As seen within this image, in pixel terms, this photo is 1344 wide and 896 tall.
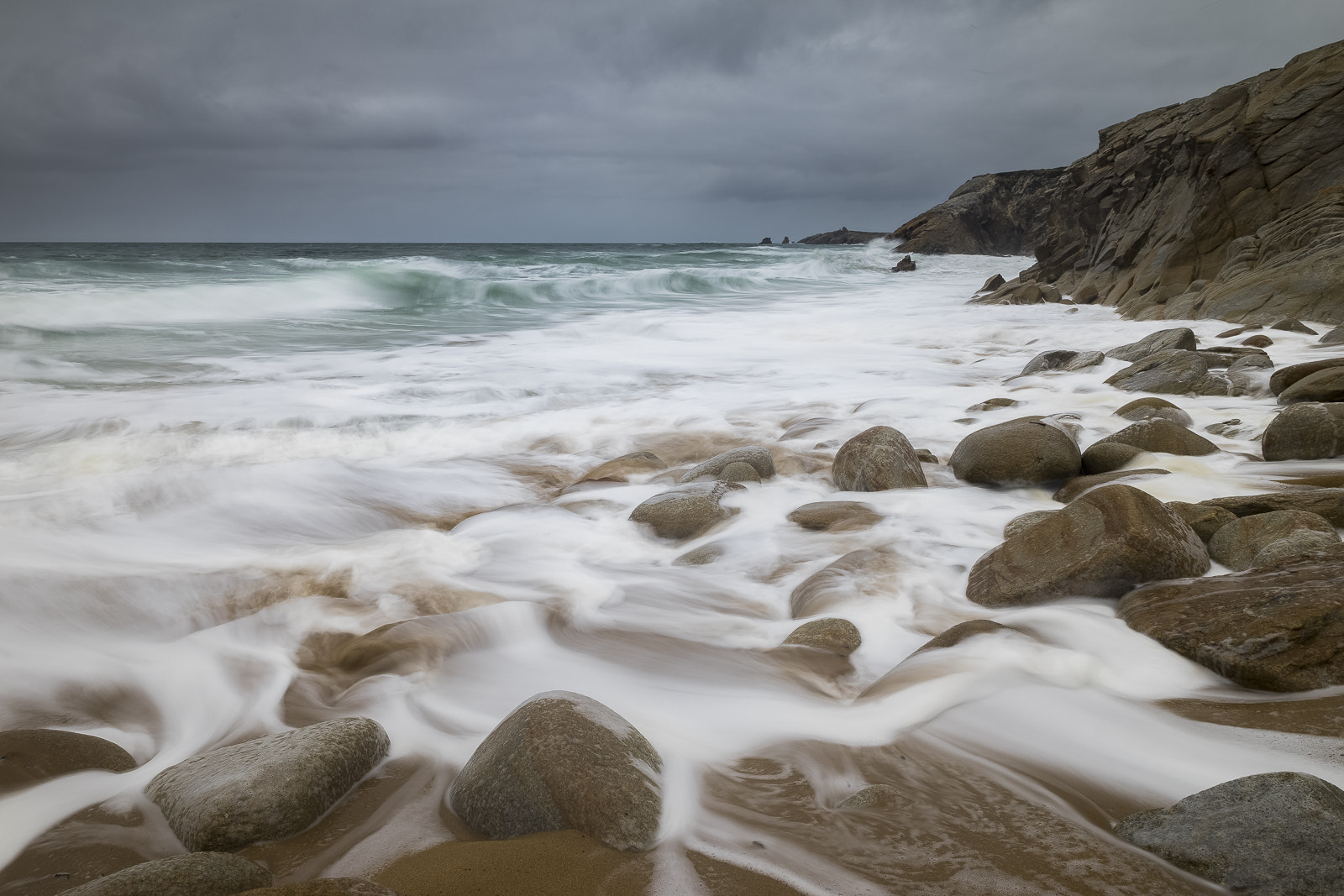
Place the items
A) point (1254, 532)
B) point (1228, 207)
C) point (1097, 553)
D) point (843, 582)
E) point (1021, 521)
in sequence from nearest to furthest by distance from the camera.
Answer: point (1097, 553) → point (1254, 532) → point (843, 582) → point (1021, 521) → point (1228, 207)

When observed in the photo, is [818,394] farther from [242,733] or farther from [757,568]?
[242,733]

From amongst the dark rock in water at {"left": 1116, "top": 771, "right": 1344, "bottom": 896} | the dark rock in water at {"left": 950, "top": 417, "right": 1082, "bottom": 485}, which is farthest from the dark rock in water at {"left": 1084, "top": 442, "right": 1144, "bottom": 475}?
the dark rock in water at {"left": 1116, "top": 771, "right": 1344, "bottom": 896}

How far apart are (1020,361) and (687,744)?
25.0 feet

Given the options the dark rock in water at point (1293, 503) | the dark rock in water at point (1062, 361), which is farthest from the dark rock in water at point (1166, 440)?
the dark rock in water at point (1062, 361)

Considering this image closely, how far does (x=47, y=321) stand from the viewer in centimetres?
1201

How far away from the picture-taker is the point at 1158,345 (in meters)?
6.81

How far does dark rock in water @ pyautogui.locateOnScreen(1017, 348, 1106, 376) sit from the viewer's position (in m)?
6.94

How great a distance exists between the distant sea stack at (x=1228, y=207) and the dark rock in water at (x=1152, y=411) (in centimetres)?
422

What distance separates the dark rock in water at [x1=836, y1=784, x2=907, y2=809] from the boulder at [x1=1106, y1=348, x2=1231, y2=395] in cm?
495

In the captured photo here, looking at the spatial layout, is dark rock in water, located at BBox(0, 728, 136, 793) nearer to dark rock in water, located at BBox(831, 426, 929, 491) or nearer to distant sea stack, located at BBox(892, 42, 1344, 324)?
dark rock in water, located at BBox(831, 426, 929, 491)

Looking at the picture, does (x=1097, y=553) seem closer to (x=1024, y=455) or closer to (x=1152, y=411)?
(x=1024, y=455)

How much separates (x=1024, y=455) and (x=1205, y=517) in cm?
106

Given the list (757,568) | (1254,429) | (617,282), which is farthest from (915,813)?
(617,282)

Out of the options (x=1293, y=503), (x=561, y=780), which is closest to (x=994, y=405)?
(x=1293, y=503)
